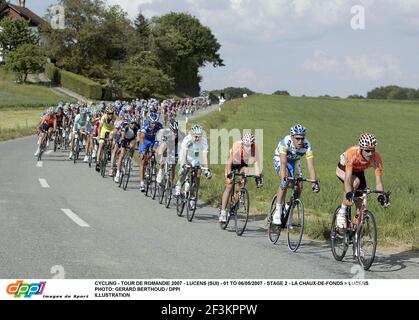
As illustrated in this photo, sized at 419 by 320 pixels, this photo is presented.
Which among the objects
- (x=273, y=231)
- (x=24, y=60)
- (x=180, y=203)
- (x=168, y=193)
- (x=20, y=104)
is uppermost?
(x=24, y=60)

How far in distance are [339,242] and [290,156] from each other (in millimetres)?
1666

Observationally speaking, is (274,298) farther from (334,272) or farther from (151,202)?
(151,202)

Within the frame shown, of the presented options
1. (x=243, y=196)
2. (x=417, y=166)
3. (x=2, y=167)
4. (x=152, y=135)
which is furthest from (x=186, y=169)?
(x=417, y=166)

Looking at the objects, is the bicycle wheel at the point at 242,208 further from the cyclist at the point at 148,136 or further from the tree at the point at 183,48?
the tree at the point at 183,48

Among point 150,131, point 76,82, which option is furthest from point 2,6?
point 150,131

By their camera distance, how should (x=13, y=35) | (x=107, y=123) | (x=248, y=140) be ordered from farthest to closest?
1. (x=13, y=35)
2. (x=107, y=123)
3. (x=248, y=140)

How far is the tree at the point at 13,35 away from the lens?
90250mm

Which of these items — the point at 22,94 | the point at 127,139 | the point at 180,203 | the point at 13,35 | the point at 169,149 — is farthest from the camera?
the point at 13,35

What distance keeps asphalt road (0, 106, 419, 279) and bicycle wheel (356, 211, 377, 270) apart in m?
0.16

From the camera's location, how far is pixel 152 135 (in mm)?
15977

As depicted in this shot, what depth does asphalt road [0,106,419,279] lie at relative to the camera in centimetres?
801

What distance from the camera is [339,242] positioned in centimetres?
950

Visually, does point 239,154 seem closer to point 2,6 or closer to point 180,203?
point 180,203

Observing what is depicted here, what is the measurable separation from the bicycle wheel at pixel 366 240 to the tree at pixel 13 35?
86881mm
